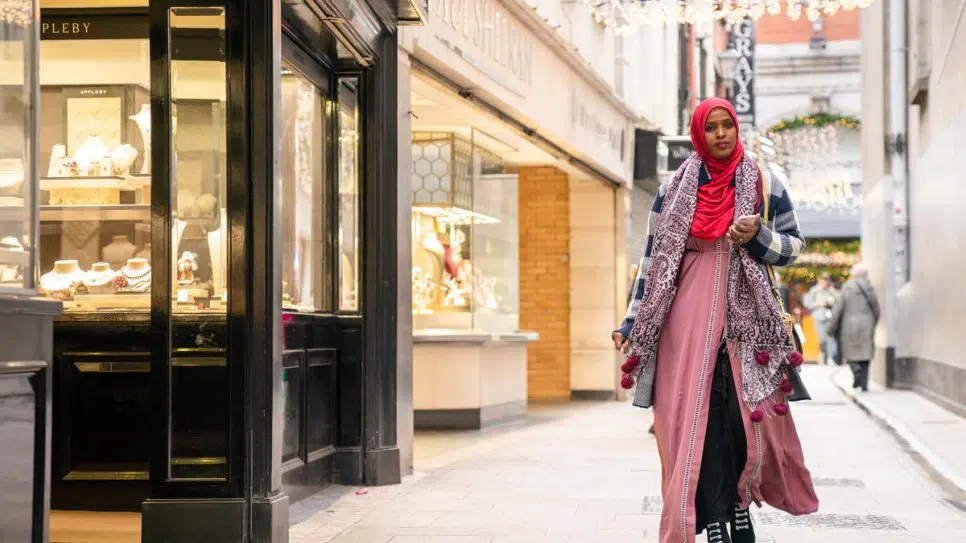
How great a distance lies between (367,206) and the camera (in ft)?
30.1

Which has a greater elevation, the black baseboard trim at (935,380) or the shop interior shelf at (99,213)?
the shop interior shelf at (99,213)

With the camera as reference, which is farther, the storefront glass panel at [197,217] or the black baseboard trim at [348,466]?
the black baseboard trim at [348,466]

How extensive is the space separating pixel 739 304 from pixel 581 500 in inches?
134

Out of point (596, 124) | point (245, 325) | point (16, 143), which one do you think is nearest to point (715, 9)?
point (596, 124)

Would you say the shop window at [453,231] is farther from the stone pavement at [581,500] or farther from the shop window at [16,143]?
the shop window at [16,143]

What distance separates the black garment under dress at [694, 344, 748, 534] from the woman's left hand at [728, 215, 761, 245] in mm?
426

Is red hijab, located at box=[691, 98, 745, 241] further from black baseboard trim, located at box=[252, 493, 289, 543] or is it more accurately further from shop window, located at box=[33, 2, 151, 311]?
shop window, located at box=[33, 2, 151, 311]

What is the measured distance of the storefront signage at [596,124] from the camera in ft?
52.9

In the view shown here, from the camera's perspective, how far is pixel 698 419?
5.09m

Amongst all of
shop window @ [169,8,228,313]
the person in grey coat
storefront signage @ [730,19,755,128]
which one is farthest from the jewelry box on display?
storefront signage @ [730,19,755,128]

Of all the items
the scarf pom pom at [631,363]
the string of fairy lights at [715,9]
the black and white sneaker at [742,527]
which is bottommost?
the black and white sneaker at [742,527]

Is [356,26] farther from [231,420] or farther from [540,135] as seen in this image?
[540,135]

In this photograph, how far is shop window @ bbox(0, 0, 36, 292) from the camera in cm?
438

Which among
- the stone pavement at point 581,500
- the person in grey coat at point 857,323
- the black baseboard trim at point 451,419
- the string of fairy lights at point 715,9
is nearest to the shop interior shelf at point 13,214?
the stone pavement at point 581,500
